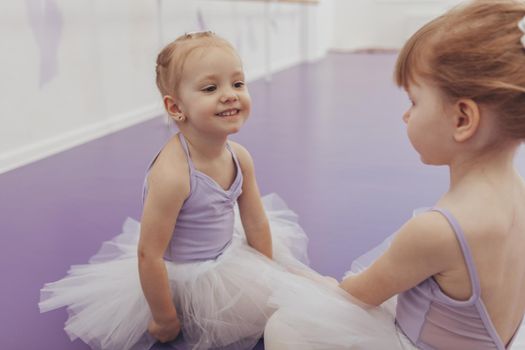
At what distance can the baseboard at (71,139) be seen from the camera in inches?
74.2

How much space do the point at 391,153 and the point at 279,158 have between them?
17.1 inches

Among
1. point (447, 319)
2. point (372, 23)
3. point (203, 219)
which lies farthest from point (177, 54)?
point (372, 23)

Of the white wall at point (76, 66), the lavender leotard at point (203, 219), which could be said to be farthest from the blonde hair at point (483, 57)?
the white wall at point (76, 66)

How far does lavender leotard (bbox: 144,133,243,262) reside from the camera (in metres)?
0.88

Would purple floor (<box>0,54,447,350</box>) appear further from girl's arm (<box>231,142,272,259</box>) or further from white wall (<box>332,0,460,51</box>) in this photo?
white wall (<box>332,0,460,51</box>)

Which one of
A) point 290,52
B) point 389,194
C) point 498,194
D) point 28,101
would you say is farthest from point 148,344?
point 290,52

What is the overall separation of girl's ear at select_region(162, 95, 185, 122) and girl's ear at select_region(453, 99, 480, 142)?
→ 430 mm

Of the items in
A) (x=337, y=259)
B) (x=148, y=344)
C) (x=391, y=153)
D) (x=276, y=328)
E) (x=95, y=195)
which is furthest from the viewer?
(x=391, y=153)

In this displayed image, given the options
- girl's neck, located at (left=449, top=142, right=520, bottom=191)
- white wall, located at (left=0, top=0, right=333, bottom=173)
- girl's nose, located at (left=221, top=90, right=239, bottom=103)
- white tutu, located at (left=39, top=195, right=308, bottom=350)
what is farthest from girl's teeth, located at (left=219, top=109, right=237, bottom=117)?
white wall, located at (left=0, top=0, right=333, bottom=173)

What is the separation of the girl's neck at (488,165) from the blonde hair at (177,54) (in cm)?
41

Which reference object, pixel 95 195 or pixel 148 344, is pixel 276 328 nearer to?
pixel 148 344

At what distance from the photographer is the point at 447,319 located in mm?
669

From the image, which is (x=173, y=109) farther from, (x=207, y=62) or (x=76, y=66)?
(x=76, y=66)

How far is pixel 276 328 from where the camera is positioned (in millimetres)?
764
